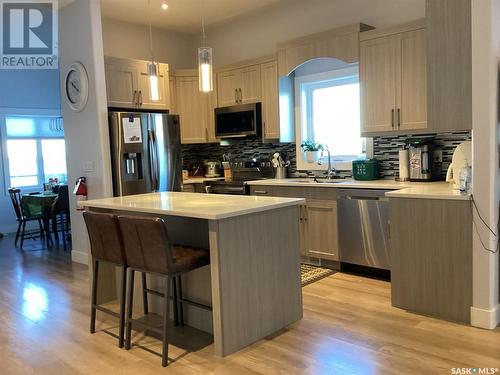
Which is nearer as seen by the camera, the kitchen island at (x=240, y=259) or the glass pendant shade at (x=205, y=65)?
the kitchen island at (x=240, y=259)

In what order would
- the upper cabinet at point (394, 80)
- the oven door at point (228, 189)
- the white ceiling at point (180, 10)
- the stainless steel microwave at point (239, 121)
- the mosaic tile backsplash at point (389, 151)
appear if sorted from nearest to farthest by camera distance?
the upper cabinet at point (394, 80) < the mosaic tile backsplash at point (389, 151) < the white ceiling at point (180, 10) < the oven door at point (228, 189) < the stainless steel microwave at point (239, 121)

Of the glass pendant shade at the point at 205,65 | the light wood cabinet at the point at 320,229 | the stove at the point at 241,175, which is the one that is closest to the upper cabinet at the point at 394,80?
the light wood cabinet at the point at 320,229

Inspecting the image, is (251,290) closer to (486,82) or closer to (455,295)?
(455,295)

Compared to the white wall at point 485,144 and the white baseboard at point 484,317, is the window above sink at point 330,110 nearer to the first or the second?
the white wall at point 485,144

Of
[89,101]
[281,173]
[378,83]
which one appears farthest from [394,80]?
[89,101]

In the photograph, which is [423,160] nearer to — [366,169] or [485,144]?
[366,169]

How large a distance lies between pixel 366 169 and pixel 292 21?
2004 millimetres

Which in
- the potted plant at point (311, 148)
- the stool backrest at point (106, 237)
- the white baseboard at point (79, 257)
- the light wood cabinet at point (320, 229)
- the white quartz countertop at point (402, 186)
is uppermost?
the potted plant at point (311, 148)

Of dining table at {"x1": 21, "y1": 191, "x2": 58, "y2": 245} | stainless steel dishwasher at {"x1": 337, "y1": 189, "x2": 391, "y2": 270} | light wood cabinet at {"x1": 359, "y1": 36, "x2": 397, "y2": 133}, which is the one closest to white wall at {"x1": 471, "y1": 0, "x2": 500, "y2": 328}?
stainless steel dishwasher at {"x1": 337, "y1": 189, "x2": 391, "y2": 270}

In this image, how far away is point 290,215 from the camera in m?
3.03

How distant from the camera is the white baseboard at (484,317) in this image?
2867 millimetres

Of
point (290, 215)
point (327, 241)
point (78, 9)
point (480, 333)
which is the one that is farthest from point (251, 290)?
point (78, 9)

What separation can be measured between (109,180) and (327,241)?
2328 mm

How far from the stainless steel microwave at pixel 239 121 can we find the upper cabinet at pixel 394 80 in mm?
1377
